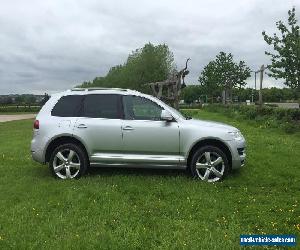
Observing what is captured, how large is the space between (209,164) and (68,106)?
3013mm

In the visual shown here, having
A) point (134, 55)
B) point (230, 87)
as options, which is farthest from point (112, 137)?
point (134, 55)

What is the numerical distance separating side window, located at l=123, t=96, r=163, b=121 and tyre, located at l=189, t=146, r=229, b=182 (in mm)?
1056

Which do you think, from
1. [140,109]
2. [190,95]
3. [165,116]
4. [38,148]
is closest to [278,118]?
[140,109]

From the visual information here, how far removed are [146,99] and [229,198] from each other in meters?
2.78

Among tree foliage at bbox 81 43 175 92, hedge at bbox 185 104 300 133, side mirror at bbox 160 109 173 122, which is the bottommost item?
hedge at bbox 185 104 300 133

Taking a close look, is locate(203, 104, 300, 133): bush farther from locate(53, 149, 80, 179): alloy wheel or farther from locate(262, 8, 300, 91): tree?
locate(53, 149, 80, 179): alloy wheel

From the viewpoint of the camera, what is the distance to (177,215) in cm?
650

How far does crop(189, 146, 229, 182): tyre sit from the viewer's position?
8.64 meters

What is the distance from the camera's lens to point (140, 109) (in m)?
9.05

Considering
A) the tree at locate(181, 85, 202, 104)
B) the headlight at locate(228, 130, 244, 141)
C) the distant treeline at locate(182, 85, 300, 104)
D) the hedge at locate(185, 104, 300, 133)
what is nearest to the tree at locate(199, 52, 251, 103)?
the distant treeline at locate(182, 85, 300, 104)

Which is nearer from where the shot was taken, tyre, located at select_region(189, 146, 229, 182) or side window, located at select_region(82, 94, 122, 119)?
tyre, located at select_region(189, 146, 229, 182)

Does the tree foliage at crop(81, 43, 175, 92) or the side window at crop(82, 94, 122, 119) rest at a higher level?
the tree foliage at crop(81, 43, 175, 92)

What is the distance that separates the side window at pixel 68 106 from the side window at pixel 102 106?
0.14 meters

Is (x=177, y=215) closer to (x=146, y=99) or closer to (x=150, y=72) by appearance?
(x=146, y=99)
